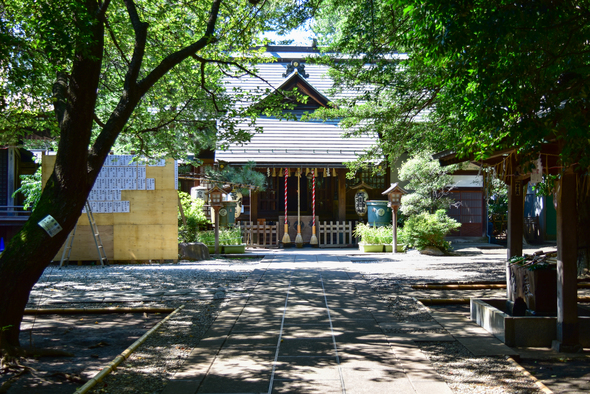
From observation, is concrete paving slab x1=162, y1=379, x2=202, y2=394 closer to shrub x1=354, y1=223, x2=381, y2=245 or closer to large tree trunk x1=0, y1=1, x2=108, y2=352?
large tree trunk x1=0, y1=1, x2=108, y2=352

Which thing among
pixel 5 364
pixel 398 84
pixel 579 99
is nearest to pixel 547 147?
pixel 579 99

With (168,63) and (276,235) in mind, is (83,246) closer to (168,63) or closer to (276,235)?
(276,235)

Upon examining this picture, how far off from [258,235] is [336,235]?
127 inches

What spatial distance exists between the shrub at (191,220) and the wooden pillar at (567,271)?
11860 mm

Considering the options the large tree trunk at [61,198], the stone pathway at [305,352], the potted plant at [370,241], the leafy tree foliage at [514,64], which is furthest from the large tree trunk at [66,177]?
the potted plant at [370,241]

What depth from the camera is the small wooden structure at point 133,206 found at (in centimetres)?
1340

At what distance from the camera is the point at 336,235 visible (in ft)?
64.7

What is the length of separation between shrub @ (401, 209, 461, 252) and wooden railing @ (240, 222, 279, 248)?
5.44 meters

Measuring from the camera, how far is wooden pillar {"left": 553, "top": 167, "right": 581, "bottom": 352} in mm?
5164

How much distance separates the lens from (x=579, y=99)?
171 inches

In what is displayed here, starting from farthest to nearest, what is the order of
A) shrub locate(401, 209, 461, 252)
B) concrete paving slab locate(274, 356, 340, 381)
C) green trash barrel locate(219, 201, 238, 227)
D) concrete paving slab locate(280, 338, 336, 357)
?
green trash barrel locate(219, 201, 238, 227) → shrub locate(401, 209, 461, 252) → concrete paving slab locate(280, 338, 336, 357) → concrete paving slab locate(274, 356, 340, 381)

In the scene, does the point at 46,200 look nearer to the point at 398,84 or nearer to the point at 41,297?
the point at 41,297

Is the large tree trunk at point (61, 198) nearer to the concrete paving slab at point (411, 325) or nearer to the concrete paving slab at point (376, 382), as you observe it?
the concrete paving slab at point (376, 382)

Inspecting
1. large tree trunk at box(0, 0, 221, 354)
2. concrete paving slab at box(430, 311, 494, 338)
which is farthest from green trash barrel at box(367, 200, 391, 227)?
large tree trunk at box(0, 0, 221, 354)
